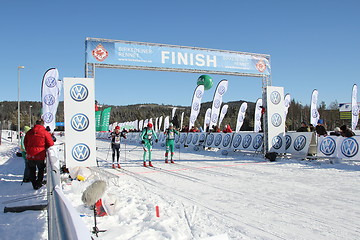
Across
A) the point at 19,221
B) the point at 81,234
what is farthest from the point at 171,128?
the point at 81,234

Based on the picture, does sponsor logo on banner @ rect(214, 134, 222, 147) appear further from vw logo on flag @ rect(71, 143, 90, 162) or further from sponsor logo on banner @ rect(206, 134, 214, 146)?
vw logo on flag @ rect(71, 143, 90, 162)

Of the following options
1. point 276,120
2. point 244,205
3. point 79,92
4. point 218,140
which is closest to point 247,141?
point 276,120

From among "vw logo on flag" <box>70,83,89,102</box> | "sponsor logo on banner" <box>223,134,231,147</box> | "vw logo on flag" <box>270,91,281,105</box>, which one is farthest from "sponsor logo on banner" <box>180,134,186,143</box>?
"vw logo on flag" <box>70,83,89,102</box>

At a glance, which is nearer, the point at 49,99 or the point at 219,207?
the point at 219,207

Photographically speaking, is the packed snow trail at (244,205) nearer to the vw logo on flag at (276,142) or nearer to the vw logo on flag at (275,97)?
the vw logo on flag at (276,142)

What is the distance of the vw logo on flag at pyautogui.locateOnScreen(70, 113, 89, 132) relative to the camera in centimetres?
907

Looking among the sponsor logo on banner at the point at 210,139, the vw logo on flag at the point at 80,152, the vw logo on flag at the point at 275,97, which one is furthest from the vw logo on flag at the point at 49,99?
the vw logo on flag at the point at 275,97

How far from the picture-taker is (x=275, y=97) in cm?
1430

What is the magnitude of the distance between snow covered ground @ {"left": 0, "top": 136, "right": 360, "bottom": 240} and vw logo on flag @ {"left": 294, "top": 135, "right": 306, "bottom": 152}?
160 inches

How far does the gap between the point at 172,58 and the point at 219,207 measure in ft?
35.0

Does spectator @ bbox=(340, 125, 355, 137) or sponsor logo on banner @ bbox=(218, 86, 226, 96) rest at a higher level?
sponsor logo on banner @ bbox=(218, 86, 226, 96)

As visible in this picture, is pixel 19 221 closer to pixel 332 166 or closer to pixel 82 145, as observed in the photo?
pixel 82 145

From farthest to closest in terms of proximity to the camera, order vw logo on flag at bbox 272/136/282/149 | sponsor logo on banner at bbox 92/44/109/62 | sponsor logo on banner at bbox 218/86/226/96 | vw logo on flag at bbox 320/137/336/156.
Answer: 1. sponsor logo on banner at bbox 218/86/226/96
2. vw logo on flag at bbox 272/136/282/149
3. sponsor logo on banner at bbox 92/44/109/62
4. vw logo on flag at bbox 320/137/336/156

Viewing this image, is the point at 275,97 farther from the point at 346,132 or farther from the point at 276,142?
the point at 346,132
